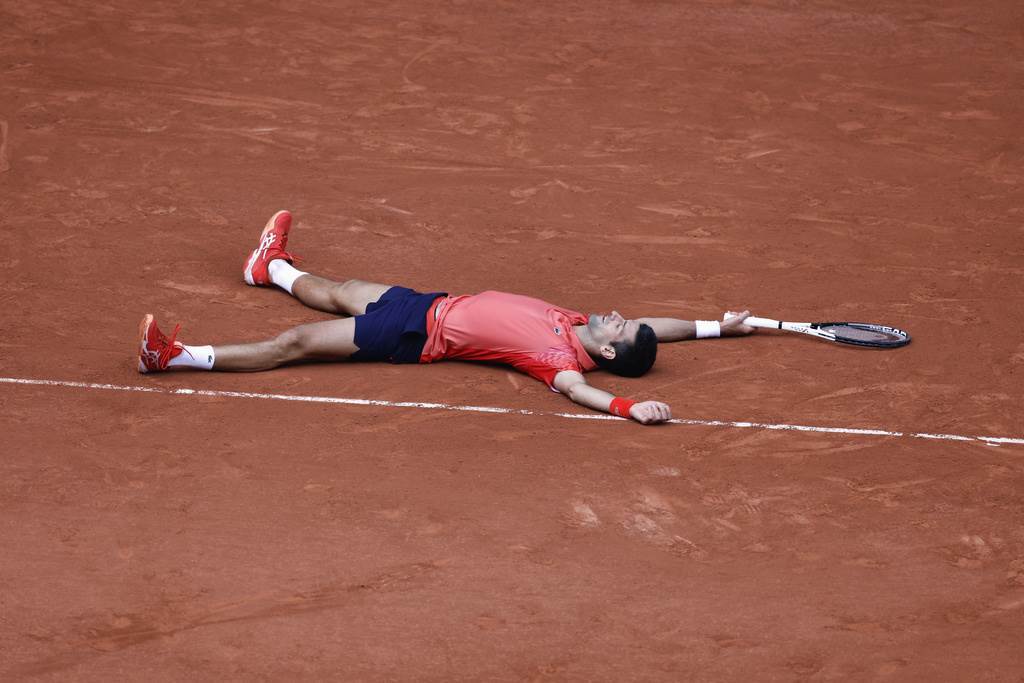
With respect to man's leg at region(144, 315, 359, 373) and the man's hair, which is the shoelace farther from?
the man's hair

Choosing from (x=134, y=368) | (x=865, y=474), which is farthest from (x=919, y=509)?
(x=134, y=368)

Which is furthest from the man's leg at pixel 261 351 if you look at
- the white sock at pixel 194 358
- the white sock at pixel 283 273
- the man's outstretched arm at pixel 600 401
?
the man's outstretched arm at pixel 600 401

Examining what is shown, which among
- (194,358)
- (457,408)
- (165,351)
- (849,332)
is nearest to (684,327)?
(849,332)

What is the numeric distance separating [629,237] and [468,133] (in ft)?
7.33

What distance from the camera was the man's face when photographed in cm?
807

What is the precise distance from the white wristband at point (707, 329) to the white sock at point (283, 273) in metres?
2.55

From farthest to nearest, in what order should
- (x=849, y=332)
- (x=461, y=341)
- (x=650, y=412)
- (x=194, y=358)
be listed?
1. (x=849, y=332)
2. (x=461, y=341)
3. (x=194, y=358)
4. (x=650, y=412)

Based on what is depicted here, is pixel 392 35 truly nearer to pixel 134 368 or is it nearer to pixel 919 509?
pixel 134 368

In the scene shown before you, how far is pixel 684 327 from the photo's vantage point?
8.65 metres

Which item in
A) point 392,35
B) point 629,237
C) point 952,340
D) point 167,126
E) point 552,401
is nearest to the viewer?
point 552,401

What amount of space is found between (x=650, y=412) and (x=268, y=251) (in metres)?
2.99

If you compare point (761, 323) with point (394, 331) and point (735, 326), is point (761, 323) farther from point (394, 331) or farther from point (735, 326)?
point (394, 331)

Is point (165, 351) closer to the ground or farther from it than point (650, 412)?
farther from it

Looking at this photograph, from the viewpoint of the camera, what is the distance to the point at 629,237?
1012 cm
